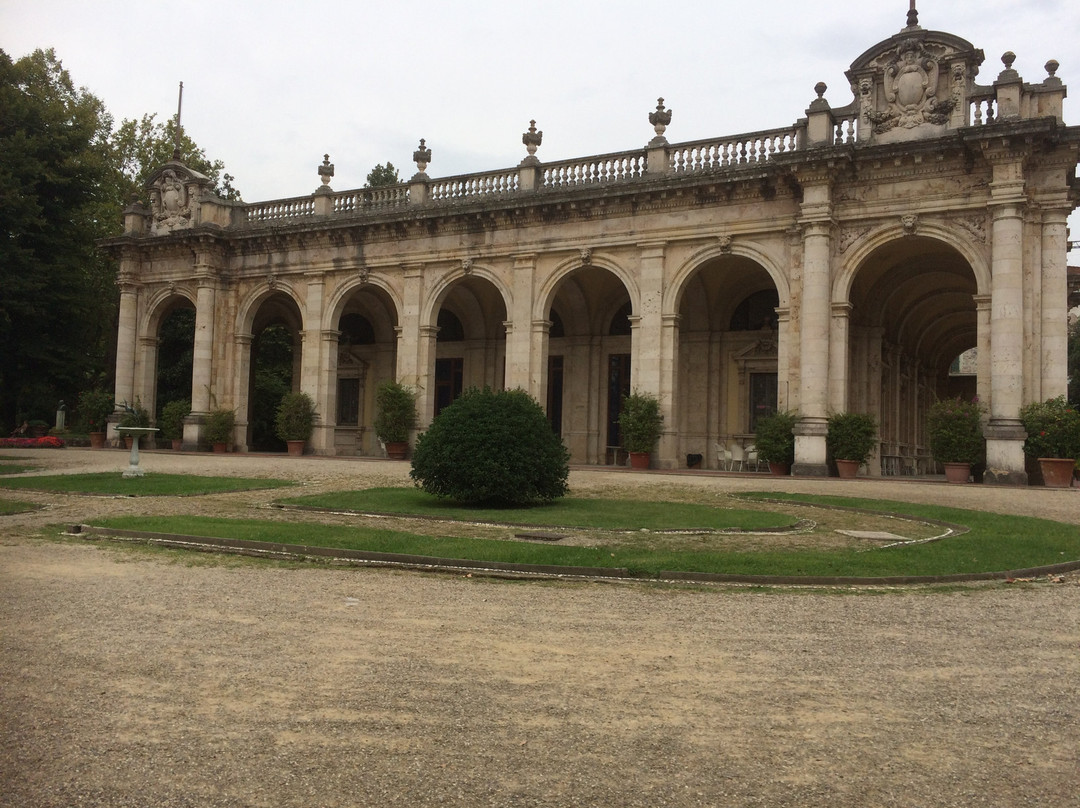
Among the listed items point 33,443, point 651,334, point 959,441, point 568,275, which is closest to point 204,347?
point 33,443

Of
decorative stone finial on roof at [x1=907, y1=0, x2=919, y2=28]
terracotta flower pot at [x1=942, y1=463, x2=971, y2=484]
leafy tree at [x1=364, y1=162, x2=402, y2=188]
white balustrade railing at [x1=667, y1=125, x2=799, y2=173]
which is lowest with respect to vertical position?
terracotta flower pot at [x1=942, y1=463, x2=971, y2=484]

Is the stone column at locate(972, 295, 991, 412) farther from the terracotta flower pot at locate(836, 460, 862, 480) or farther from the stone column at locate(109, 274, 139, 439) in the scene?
the stone column at locate(109, 274, 139, 439)

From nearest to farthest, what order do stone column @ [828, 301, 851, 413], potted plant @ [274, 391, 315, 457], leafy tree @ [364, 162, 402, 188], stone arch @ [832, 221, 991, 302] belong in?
stone arch @ [832, 221, 991, 302]
stone column @ [828, 301, 851, 413]
potted plant @ [274, 391, 315, 457]
leafy tree @ [364, 162, 402, 188]

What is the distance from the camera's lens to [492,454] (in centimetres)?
1344

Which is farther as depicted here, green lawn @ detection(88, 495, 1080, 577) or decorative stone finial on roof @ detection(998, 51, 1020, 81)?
decorative stone finial on roof @ detection(998, 51, 1020, 81)

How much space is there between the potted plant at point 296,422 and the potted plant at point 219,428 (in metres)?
2.27

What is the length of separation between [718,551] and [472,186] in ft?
65.9

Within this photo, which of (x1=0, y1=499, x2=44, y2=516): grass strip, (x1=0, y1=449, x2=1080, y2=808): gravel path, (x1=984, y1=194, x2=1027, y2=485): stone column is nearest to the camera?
(x1=0, y1=449, x2=1080, y2=808): gravel path

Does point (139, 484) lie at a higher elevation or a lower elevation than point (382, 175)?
lower

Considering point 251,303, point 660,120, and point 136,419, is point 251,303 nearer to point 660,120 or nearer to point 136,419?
point 136,419

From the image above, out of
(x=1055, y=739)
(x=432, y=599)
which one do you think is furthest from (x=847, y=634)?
(x=432, y=599)

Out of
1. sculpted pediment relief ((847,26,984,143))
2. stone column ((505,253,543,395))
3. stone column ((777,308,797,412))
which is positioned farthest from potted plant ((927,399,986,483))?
stone column ((505,253,543,395))

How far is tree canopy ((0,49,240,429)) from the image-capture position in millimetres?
30453

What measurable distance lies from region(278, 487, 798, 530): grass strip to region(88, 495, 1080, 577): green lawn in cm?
121
